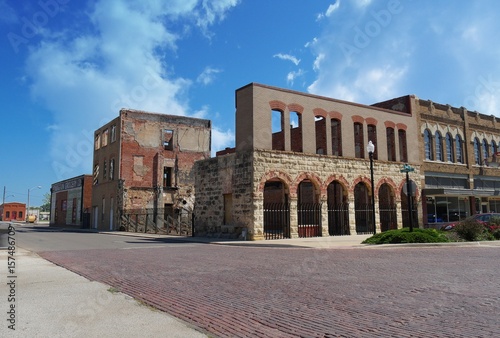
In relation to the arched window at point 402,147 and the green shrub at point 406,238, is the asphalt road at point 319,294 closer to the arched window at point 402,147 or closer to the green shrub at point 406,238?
the green shrub at point 406,238

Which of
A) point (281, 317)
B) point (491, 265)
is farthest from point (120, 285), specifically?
point (491, 265)

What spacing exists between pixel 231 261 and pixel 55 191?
5344cm

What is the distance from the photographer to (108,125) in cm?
4162

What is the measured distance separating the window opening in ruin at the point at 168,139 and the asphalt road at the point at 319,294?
29.7 meters

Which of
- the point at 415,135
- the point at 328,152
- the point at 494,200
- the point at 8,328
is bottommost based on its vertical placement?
the point at 8,328

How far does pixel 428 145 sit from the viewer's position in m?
31.3

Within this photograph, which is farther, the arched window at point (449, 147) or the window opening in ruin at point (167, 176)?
the window opening in ruin at point (167, 176)

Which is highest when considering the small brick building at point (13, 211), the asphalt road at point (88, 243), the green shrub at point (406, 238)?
the small brick building at point (13, 211)

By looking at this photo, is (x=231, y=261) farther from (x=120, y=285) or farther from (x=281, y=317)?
(x=281, y=317)

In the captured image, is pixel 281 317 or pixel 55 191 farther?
pixel 55 191

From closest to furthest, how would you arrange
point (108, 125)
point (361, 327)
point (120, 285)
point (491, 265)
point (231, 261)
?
point (361, 327), point (120, 285), point (491, 265), point (231, 261), point (108, 125)

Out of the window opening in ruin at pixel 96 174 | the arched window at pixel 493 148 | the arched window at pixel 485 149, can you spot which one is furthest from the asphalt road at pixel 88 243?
the arched window at pixel 493 148

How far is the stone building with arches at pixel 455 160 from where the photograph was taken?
30.5 meters

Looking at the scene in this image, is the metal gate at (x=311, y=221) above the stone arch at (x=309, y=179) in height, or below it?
below
